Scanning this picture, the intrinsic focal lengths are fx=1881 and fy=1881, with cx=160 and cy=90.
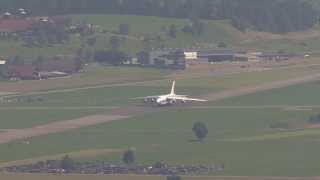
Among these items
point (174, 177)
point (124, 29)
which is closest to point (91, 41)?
point (124, 29)

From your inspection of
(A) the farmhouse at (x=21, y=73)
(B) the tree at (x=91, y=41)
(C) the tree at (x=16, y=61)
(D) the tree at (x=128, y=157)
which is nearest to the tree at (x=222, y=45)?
(B) the tree at (x=91, y=41)

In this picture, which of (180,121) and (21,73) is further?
(21,73)

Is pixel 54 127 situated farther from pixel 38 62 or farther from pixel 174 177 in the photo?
pixel 38 62

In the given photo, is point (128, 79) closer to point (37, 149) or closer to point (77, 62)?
point (77, 62)

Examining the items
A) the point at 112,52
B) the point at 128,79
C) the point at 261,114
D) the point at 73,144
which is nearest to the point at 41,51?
the point at 112,52

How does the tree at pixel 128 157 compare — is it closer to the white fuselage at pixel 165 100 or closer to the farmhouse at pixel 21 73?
the white fuselage at pixel 165 100

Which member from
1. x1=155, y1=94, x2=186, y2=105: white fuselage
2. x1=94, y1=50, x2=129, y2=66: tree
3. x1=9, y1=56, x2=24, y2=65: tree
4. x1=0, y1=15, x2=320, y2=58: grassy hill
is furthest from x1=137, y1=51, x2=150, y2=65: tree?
x1=155, y1=94, x2=186, y2=105: white fuselage

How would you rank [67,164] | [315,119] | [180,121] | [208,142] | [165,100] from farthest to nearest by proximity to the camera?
[165,100], [180,121], [315,119], [208,142], [67,164]
